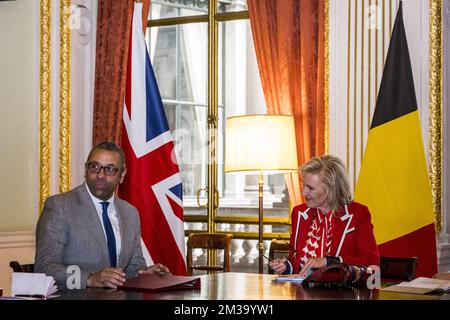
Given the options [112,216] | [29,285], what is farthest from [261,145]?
[29,285]

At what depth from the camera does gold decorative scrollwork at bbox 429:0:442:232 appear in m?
5.30

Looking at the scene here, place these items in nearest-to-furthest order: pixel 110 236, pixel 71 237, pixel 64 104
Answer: pixel 71 237, pixel 110 236, pixel 64 104

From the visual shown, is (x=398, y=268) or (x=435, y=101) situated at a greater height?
(x=435, y=101)

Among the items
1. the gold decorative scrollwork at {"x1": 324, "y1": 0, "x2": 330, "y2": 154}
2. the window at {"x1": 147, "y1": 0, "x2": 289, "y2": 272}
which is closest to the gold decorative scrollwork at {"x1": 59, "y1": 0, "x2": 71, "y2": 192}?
the window at {"x1": 147, "y1": 0, "x2": 289, "y2": 272}

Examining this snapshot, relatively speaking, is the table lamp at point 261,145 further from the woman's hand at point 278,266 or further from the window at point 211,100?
the woman's hand at point 278,266

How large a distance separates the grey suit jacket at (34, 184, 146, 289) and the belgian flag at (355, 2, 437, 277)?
183cm

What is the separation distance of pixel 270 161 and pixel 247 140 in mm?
205

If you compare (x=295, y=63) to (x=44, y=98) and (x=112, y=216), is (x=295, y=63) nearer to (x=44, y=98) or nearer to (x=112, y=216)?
(x=44, y=98)

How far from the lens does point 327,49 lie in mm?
5754

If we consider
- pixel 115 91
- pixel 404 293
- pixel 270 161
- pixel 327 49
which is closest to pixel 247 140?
pixel 270 161

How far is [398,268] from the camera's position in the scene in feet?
13.6

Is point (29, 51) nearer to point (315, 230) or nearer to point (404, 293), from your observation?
point (315, 230)

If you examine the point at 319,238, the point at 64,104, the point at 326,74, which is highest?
the point at 326,74

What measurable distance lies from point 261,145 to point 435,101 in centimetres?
116
